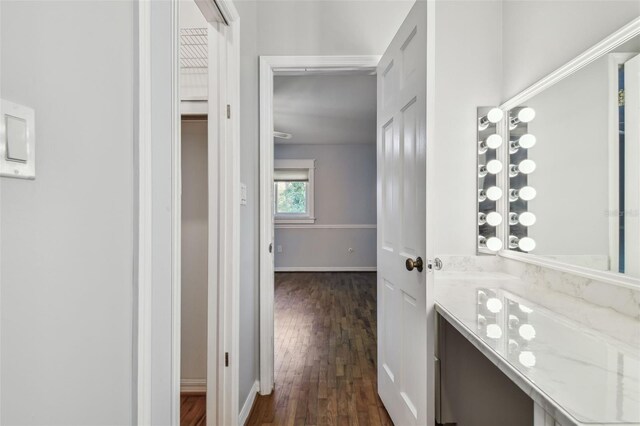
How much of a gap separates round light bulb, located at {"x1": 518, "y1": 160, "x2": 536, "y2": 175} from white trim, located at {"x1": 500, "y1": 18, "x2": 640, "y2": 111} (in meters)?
0.34

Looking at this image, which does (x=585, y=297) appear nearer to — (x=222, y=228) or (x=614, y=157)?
(x=614, y=157)

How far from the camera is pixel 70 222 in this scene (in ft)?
1.88

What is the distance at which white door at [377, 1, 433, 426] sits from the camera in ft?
4.52

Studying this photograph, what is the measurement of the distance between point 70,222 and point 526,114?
6.71ft

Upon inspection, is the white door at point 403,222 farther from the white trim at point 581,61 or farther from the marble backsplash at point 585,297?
the white trim at point 581,61

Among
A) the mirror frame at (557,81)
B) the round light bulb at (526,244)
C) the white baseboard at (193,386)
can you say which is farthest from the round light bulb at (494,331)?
the white baseboard at (193,386)

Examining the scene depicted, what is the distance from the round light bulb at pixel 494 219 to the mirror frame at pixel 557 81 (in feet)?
0.10

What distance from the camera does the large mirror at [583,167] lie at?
3.81ft

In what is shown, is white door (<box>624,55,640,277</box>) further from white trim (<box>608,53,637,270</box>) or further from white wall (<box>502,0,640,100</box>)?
white wall (<box>502,0,640,100</box>)

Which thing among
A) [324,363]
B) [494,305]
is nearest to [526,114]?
[494,305]

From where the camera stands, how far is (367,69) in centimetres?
209

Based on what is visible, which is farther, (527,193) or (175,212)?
(527,193)

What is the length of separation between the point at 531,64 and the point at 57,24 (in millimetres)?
2025

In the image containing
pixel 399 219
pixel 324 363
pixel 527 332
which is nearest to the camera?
pixel 527 332
